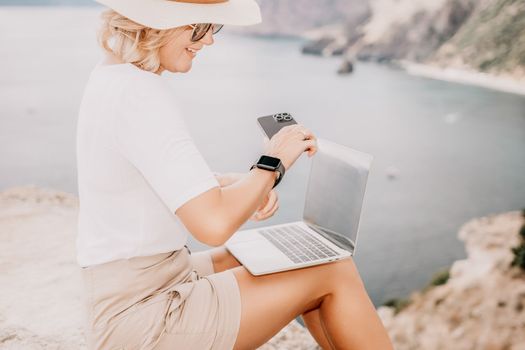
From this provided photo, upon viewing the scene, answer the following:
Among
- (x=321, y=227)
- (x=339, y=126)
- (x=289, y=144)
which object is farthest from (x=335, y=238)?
(x=339, y=126)

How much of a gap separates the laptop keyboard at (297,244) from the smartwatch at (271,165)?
0.84ft

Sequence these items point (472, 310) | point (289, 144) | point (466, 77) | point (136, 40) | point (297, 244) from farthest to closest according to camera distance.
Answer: point (466, 77) → point (472, 310) → point (297, 244) → point (289, 144) → point (136, 40)

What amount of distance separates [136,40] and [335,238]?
2.45 feet

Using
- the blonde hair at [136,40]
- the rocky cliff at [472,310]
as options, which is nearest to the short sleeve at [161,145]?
the blonde hair at [136,40]

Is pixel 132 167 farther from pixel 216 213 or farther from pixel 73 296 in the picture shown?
pixel 73 296

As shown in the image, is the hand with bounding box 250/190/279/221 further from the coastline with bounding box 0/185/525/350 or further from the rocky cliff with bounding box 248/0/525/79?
the rocky cliff with bounding box 248/0/525/79

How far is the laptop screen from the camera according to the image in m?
1.25

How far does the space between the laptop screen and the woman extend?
0.58ft

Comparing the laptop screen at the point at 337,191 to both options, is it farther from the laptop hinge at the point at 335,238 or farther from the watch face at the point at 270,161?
the watch face at the point at 270,161

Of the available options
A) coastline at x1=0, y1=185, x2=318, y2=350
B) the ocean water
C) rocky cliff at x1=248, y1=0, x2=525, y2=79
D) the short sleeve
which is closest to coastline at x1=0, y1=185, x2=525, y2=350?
coastline at x1=0, y1=185, x2=318, y2=350

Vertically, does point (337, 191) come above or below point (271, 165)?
below

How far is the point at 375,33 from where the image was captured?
13.6m

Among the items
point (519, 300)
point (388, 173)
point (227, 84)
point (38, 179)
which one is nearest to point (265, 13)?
point (227, 84)

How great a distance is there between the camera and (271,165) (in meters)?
1.01
